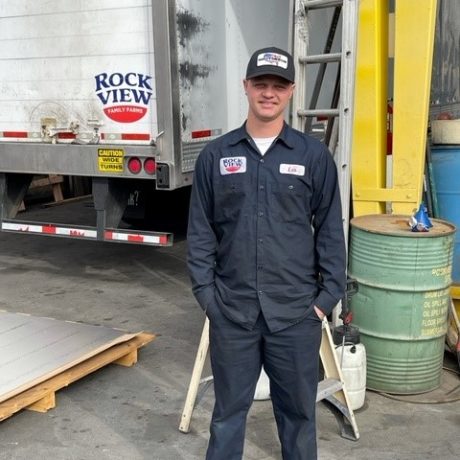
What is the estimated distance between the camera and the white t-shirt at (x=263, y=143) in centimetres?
274

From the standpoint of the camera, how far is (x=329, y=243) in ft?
9.33

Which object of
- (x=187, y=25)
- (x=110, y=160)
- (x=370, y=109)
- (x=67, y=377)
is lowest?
(x=67, y=377)

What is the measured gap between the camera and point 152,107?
5457 millimetres

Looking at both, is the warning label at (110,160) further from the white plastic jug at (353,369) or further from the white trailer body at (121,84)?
the white plastic jug at (353,369)

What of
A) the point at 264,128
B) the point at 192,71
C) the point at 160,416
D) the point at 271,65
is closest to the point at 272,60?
the point at 271,65

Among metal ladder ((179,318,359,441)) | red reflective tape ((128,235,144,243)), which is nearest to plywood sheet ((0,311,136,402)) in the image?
metal ladder ((179,318,359,441))

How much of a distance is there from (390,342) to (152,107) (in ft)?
8.59

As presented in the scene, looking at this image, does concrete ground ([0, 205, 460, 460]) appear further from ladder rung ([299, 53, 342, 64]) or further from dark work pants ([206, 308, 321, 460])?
ladder rung ([299, 53, 342, 64])

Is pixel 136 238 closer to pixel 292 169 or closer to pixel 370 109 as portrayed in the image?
pixel 370 109

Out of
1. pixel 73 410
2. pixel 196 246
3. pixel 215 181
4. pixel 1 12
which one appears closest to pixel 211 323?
A: pixel 196 246

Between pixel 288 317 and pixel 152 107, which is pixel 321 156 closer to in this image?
pixel 288 317

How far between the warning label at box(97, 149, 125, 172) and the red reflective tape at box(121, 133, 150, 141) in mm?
114

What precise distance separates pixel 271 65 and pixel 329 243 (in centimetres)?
76

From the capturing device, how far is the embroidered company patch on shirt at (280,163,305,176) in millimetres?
2713
